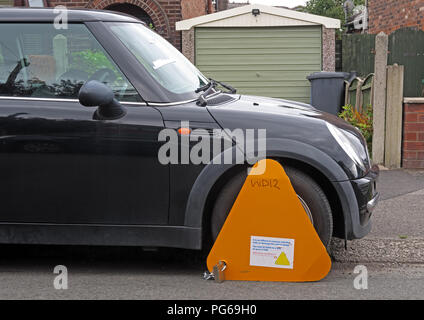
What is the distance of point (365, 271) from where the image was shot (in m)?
4.41

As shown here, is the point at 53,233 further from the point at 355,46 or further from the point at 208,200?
the point at 355,46

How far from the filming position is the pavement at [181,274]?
152 inches

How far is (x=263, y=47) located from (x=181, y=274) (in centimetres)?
1215

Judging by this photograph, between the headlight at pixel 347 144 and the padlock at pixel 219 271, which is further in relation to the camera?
the headlight at pixel 347 144

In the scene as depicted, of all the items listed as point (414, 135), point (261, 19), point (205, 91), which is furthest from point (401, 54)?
point (205, 91)

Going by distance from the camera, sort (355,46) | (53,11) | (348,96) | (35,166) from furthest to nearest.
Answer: (355,46), (348,96), (53,11), (35,166)

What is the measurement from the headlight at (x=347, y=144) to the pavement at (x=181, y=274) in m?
0.80

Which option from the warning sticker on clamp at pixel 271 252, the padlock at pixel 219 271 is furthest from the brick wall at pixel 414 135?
the padlock at pixel 219 271

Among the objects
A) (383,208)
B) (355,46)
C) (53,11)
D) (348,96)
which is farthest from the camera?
(355,46)

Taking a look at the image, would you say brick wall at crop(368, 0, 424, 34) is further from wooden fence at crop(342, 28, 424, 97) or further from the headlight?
the headlight

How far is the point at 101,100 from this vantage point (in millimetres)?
4012

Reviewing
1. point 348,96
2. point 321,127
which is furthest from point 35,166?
point 348,96

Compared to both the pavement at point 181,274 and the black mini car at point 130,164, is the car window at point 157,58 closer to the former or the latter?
the black mini car at point 130,164
